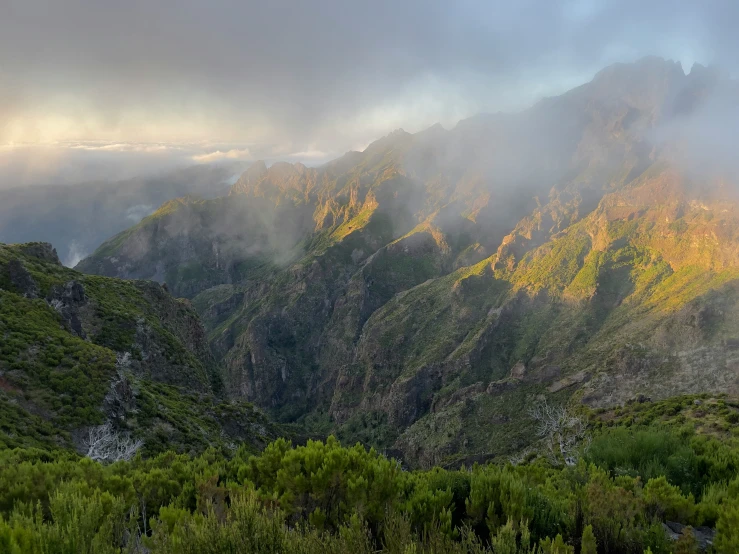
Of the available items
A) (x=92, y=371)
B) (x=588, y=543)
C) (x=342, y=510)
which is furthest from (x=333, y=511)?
(x=92, y=371)

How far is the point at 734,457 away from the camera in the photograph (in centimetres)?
1670

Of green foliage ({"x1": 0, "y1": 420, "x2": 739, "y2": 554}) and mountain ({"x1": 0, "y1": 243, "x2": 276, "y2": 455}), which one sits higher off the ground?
green foliage ({"x1": 0, "y1": 420, "x2": 739, "y2": 554})

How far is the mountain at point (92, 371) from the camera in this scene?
96.5 ft

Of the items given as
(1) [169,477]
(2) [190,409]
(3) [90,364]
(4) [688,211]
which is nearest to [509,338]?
(4) [688,211]

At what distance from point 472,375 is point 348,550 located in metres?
139

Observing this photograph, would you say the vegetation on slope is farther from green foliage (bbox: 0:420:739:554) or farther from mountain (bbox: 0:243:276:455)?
mountain (bbox: 0:243:276:455)

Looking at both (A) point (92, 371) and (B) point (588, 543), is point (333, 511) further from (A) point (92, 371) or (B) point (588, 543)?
(A) point (92, 371)

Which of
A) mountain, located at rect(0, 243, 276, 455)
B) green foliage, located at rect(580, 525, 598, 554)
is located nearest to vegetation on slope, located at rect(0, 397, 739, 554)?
green foliage, located at rect(580, 525, 598, 554)

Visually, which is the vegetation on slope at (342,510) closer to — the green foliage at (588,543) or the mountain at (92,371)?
the green foliage at (588,543)

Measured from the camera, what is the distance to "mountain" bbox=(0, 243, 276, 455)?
2942 centimetres

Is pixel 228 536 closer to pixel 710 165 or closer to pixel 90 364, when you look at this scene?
pixel 90 364

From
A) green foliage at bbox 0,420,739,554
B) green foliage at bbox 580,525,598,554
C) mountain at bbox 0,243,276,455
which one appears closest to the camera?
green foliage at bbox 0,420,739,554

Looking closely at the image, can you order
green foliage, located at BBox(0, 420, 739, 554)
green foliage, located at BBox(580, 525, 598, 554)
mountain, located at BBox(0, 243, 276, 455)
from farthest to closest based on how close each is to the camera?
mountain, located at BBox(0, 243, 276, 455)
green foliage, located at BBox(580, 525, 598, 554)
green foliage, located at BBox(0, 420, 739, 554)

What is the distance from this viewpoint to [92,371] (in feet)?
112
